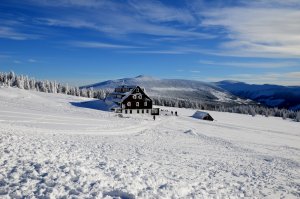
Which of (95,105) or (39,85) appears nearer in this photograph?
(95,105)

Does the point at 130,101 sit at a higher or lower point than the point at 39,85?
lower

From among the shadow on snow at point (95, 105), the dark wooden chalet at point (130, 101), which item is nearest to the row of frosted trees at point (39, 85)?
the shadow on snow at point (95, 105)

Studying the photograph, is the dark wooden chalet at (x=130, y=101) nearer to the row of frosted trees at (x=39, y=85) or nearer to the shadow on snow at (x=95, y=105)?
the shadow on snow at (x=95, y=105)

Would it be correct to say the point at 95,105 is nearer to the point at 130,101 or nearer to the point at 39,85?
the point at 130,101

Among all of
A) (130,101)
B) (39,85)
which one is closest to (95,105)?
(130,101)

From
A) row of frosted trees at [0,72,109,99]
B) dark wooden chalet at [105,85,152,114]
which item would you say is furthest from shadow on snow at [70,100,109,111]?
row of frosted trees at [0,72,109,99]

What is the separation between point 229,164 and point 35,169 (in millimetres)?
15584

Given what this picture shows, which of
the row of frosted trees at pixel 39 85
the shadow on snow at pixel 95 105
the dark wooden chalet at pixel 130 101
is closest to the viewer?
the shadow on snow at pixel 95 105

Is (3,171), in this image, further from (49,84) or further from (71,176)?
(49,84)

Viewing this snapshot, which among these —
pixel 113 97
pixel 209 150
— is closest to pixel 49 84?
pixel 113 97

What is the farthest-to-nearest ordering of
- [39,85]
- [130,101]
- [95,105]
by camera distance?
[39,85], [95,105], [130,101]

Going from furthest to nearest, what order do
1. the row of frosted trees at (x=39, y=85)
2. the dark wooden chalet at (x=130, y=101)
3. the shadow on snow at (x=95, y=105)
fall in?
1. the row of frosted trees at (x=39, y=85)
2. the dark wooden chalet at (x=130, y=101)
3. the shadow on snow at (x=95, y=105)

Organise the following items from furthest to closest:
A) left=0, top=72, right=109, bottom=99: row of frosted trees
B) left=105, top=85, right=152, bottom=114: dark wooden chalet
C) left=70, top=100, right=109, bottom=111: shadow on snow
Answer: left=0, top=72, right=109, bottom=99: row of frosted trees, left=105, top=85, right=152, bottom=114: dark wooden chalet, left=70, top=100, right=109, bottom=111: shadow on snow

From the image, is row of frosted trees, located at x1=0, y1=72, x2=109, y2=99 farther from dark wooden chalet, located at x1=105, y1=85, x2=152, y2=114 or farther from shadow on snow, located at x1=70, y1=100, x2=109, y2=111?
dark wooden chalet, located at x1=105, y1=85, x2=152, y2=114
